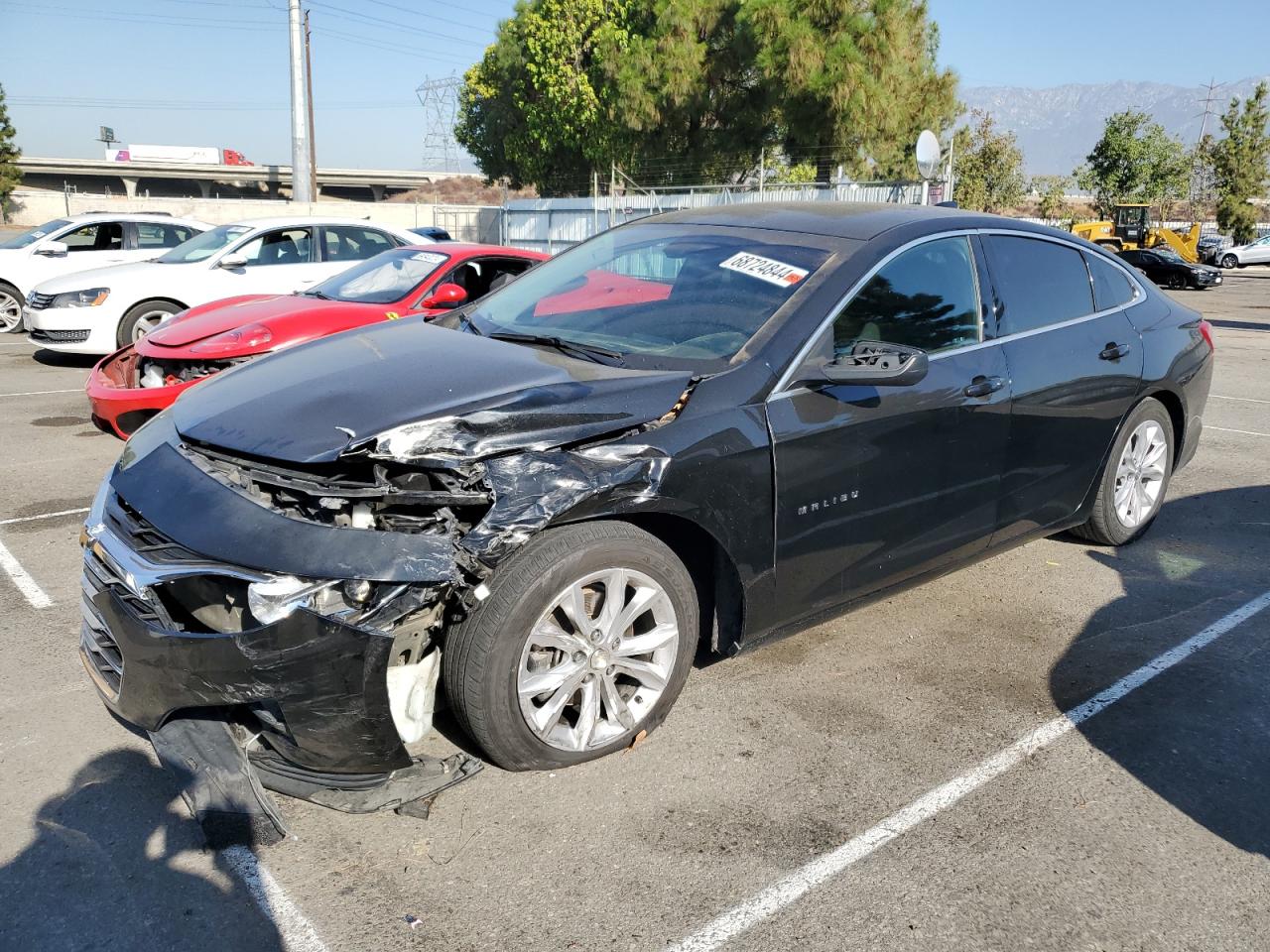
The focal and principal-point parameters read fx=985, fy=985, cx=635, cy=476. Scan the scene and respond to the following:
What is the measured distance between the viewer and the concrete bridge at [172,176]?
85.4 m

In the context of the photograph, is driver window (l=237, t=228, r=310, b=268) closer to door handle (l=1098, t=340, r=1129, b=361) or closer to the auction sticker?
the auction sticker

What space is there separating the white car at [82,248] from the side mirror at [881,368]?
11508 mm

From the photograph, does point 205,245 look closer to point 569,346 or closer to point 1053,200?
point 569,346

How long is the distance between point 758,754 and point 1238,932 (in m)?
1.36

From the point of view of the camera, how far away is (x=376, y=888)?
2555 mm

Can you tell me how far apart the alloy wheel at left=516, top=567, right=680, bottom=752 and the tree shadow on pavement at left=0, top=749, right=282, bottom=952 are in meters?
0.93

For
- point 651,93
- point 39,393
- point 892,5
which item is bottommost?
point 39,393

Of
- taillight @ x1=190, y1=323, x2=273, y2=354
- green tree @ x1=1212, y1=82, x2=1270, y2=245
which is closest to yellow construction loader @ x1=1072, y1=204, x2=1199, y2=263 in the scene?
green tree @ x1=1212, y1=82, x2=1270, y2=245

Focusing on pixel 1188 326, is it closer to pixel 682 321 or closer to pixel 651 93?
pixel 682 321

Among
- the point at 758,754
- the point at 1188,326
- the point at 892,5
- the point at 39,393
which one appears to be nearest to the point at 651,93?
the point at 892,5

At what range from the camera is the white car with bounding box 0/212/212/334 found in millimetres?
12766

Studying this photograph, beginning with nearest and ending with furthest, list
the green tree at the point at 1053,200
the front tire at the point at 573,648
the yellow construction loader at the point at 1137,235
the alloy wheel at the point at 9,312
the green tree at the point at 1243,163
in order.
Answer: the front tire at the point at 573,648, the alloy wheel at the point at 9,312, the yellow construction loader at the point at 1137,235, the green tree at the point at 1243,163, the green tree at the point at 1053,200

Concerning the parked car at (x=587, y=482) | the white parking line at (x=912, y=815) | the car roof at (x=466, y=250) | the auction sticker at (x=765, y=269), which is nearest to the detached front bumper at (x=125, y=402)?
the car roof at (x=466, y=250)

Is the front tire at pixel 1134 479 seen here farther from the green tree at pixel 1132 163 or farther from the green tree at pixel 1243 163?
the green tree at pixel 1243 163
